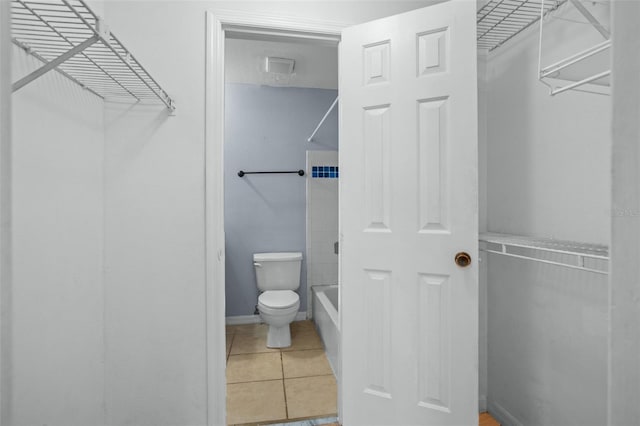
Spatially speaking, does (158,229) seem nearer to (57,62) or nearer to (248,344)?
(57,62)

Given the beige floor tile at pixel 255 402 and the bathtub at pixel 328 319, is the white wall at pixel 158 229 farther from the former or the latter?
the bathtub at pixel 328 319

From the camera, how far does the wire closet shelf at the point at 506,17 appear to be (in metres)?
1.30

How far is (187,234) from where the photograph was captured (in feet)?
4.75

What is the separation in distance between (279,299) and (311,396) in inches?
32.8

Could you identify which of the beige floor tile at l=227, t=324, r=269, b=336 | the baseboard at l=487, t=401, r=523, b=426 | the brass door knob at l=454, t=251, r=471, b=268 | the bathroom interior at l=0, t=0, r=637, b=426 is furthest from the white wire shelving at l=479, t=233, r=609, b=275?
the beige floor tile at l=227, t=324, r=269, b=336

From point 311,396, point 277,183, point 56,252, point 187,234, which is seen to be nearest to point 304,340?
point 311,396

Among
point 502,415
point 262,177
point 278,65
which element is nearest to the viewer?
point 502,415

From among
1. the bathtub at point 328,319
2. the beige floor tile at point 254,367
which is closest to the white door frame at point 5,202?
the bathtub at point 328,319

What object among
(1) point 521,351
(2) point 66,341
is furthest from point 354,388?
(2) point 66,341

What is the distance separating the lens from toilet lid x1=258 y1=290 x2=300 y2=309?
2.46m

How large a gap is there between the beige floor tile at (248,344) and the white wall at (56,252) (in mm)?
1216

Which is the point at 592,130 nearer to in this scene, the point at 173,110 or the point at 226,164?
the point at 173,110

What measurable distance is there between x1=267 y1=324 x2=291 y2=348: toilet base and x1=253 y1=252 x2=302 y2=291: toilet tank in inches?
16.7

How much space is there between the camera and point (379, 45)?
55.2 inches
